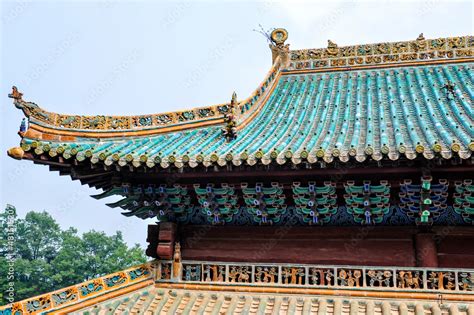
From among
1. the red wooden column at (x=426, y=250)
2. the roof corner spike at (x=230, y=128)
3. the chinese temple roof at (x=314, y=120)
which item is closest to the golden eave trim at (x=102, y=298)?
the chinese temple roof at (x=314, y=120)

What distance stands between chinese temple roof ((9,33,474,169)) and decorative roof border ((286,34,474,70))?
2cm

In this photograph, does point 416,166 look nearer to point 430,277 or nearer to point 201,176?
point 430,277

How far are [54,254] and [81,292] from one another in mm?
66134

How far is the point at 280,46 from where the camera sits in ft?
39.4

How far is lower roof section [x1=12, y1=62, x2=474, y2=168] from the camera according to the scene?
20.7 feet

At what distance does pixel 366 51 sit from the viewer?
1174cm

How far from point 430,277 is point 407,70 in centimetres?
604

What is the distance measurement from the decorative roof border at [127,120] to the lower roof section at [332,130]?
17 centimetres

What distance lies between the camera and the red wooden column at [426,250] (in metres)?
6.79

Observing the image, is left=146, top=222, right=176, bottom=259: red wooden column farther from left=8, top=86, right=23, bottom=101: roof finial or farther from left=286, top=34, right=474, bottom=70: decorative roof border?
left=286, top=34, right=474, bottom=70: decorative roof border

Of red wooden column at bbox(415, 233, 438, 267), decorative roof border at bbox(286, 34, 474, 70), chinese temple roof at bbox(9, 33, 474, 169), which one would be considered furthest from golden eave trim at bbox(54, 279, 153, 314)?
decorative roof border at bbox(286, 34, 474, 70)

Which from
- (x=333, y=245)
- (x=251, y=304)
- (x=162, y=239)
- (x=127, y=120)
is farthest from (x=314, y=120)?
(x=251, y=304)

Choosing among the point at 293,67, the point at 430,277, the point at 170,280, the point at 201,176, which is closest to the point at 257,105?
the point at 293,67

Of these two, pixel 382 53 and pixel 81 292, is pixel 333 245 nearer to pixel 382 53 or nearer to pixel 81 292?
pixel 81 292
